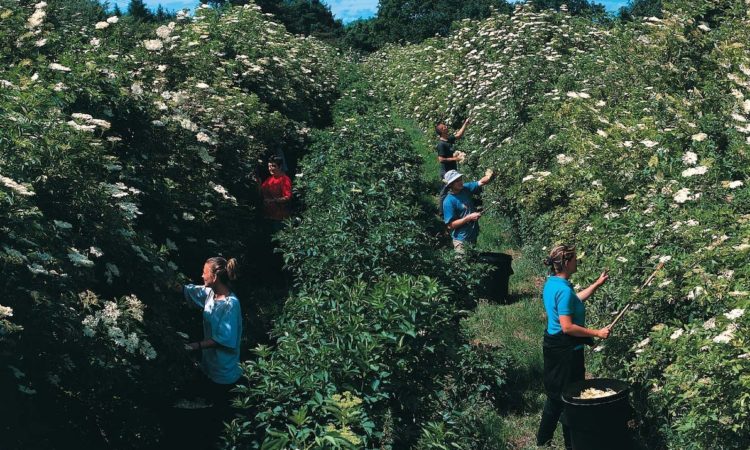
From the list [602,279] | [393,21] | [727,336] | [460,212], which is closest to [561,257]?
[602,279]

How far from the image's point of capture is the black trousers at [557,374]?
624cm

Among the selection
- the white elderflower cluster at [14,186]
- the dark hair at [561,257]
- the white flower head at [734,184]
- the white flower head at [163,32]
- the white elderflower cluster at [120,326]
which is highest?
the white flower head at [163,32]

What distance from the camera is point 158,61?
11430 mm

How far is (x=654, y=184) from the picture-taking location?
7133 millimetres

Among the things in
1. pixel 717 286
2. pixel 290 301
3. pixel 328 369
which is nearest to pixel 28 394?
pixel 328 369

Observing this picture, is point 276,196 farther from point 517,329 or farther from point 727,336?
point 727,336

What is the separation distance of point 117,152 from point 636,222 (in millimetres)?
4467

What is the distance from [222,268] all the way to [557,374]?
2549 millimetres

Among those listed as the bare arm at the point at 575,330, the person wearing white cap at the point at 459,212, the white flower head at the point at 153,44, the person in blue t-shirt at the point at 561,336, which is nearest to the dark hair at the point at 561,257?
the person in blue t-shirt at the point at 561,336

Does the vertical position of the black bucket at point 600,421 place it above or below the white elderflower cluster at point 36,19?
below

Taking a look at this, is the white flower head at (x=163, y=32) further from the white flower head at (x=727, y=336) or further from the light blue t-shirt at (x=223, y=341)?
the white flower head at (x=727, y=336)

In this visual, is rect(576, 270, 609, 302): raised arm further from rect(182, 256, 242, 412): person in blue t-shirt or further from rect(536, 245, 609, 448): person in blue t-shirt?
rect(182, 256, 242, 412): person in blue t-shirt

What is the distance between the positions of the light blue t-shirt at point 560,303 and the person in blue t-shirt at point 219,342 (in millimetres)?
2256

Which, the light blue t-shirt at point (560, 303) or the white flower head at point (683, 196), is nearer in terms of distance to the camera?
the light blue t-shirt at point (560, 303)
